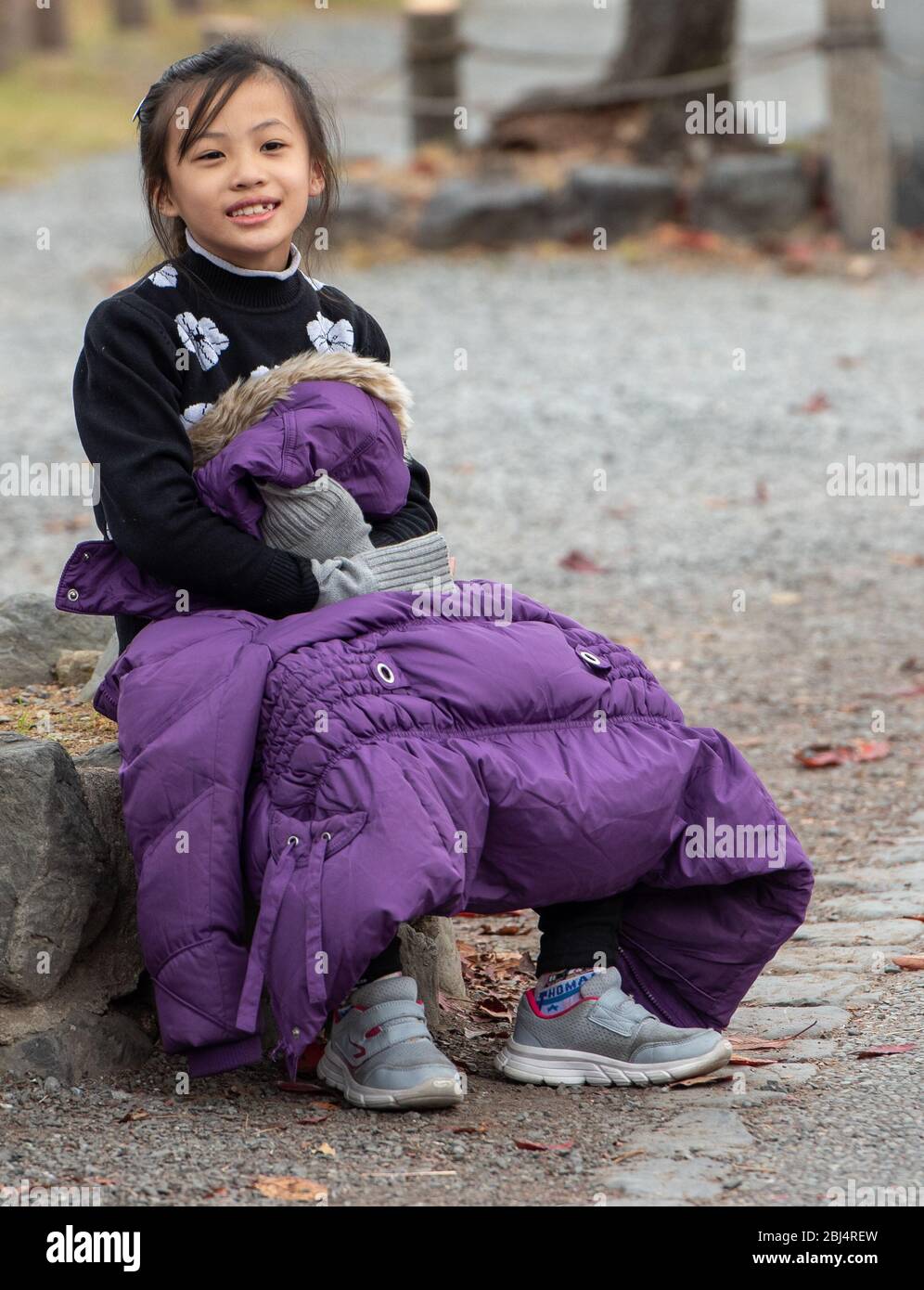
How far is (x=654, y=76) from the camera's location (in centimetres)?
1113

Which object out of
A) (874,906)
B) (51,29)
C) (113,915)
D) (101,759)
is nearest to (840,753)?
(874,906)

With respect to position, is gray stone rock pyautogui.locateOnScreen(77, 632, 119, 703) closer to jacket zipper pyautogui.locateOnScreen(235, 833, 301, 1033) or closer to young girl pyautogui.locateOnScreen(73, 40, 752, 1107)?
young girl pyautogui.locateOnScreen(73, 40, 752, 1107)

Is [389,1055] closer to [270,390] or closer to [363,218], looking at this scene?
[270,390]

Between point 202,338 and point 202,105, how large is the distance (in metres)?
0.36

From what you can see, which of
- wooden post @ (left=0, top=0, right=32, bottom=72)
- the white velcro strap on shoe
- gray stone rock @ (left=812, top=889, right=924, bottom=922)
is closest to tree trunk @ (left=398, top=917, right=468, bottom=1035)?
the white velcro strap on shoe

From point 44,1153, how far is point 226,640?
0.75m

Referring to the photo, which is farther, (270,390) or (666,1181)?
(270,390)

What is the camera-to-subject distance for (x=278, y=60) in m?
2.88

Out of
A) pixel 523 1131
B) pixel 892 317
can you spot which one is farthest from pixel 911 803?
pixel 892 317

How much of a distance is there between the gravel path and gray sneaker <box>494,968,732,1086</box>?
0.04m

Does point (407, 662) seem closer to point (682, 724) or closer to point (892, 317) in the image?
point (682, 724)

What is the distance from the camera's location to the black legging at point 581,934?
2695 mm

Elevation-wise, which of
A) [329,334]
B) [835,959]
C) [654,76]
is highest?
[654,76]

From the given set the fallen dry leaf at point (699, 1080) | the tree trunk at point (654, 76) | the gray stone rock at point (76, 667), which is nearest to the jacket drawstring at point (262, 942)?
the fallen dry leaf at point (699, 1080)
